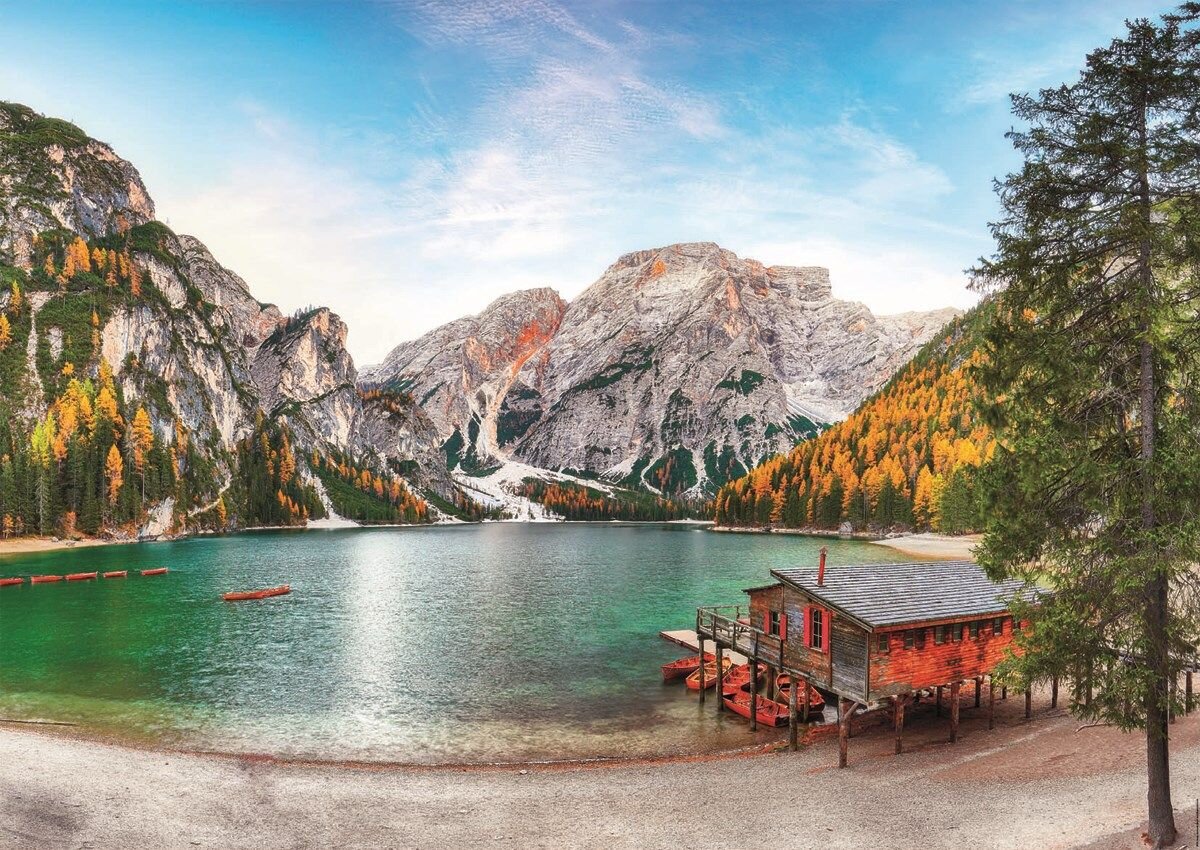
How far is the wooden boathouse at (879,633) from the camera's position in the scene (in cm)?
3108

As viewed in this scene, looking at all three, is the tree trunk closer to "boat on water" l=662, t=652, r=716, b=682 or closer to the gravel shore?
"boat on water" l=662, t=652, r=716, b=682

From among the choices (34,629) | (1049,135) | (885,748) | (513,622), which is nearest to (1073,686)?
(1049,135)

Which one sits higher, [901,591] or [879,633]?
[901,591]

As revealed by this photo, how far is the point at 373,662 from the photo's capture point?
179 feet

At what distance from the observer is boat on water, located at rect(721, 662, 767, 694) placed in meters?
43.0

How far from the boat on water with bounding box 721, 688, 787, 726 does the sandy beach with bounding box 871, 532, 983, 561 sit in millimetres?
91881

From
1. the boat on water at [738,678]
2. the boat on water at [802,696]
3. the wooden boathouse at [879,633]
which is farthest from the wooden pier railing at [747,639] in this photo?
the boat on water at [738,678]

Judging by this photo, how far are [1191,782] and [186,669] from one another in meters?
55.7

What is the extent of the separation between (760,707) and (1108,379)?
28130mm

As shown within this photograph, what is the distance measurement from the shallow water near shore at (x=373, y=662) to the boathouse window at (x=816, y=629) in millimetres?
6024

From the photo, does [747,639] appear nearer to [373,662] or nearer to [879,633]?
[879,633]

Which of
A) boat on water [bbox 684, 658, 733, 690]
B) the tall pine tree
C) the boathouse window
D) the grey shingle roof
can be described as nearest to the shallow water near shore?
boat on water [bbox 684, 658, 733, 690]

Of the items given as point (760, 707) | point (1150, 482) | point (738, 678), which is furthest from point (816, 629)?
point (1150, 482)

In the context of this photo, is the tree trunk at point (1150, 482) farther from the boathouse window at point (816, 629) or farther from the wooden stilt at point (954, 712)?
the boathouse window at point (816, 629)
